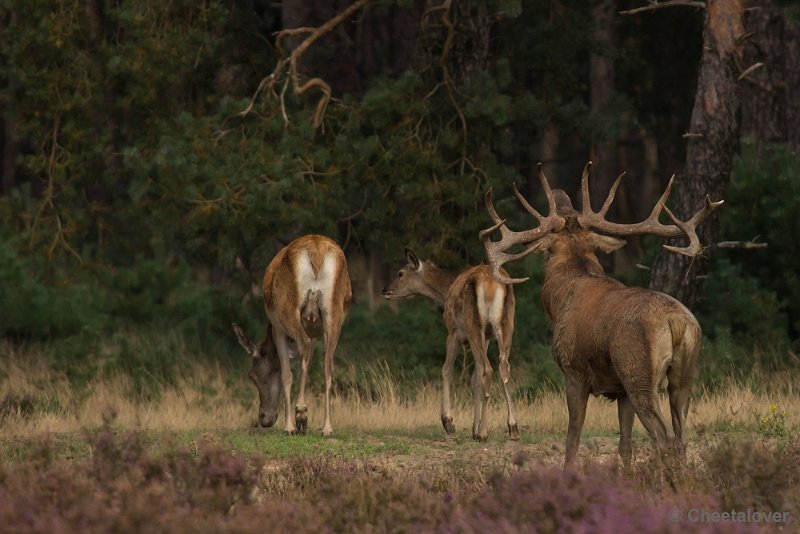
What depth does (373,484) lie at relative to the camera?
332 inches

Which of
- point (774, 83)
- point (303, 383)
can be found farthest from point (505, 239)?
point (774, 83)

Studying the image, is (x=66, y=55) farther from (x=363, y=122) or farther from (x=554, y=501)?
(x=554, y=501)

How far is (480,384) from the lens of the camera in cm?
1327

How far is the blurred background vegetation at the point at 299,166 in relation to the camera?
675 inches

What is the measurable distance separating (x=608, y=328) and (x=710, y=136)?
706 centimetres

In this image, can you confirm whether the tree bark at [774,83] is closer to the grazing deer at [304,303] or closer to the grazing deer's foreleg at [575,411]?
the grazing deer at [304,303]

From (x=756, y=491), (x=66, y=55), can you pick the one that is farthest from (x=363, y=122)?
(x=756, y=491)

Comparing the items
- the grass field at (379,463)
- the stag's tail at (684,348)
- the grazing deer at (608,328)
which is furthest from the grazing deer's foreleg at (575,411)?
the stag's tail at (684,348)

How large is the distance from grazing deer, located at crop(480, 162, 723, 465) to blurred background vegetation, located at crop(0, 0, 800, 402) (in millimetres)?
5238

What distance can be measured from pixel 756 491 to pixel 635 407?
1333 mm

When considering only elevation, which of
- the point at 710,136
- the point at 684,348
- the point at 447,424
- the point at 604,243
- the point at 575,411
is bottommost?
the point at 447,424

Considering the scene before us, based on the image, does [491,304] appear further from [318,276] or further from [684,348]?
[684,348]

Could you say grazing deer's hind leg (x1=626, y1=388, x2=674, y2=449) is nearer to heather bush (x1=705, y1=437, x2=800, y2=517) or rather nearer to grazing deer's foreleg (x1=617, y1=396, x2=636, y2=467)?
grazing deer's foreleg (x1=617, y1=396, x2=636, y2=467)

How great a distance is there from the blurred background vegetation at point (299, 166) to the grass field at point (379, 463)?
5.63 ft
